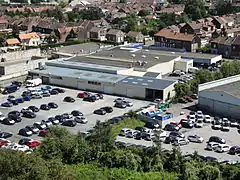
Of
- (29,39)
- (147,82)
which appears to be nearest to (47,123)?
(147,82)

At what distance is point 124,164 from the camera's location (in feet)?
22.7

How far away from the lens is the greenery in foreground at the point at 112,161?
21.4ft

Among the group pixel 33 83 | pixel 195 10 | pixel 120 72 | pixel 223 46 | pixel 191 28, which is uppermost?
pixel 195 10

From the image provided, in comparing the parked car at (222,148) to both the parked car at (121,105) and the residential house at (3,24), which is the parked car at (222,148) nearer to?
the parked car at (121,105)

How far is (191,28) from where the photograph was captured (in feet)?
62.1

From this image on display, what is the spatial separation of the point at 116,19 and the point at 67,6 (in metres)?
8.12

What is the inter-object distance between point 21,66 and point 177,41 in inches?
241

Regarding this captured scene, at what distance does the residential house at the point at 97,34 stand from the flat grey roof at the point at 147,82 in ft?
27.3

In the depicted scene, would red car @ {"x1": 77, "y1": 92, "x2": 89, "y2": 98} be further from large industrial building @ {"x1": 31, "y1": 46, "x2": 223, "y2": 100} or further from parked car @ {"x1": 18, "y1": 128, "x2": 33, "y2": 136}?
parked car @ {"x1": 18, "y1": 128, "x2": 33, "y2": 136}

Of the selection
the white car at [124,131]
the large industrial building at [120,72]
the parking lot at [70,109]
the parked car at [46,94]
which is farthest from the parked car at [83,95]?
the white car at [124,131]

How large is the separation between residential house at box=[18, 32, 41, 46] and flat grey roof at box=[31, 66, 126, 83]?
5831 millimetres

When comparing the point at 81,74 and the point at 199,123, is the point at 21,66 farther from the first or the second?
the point at 199,123

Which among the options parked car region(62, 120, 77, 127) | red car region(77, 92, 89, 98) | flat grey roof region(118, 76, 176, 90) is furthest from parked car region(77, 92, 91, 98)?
parked car region(62, 120, 77, 127)

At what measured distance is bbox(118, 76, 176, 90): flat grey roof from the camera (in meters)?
11.3
